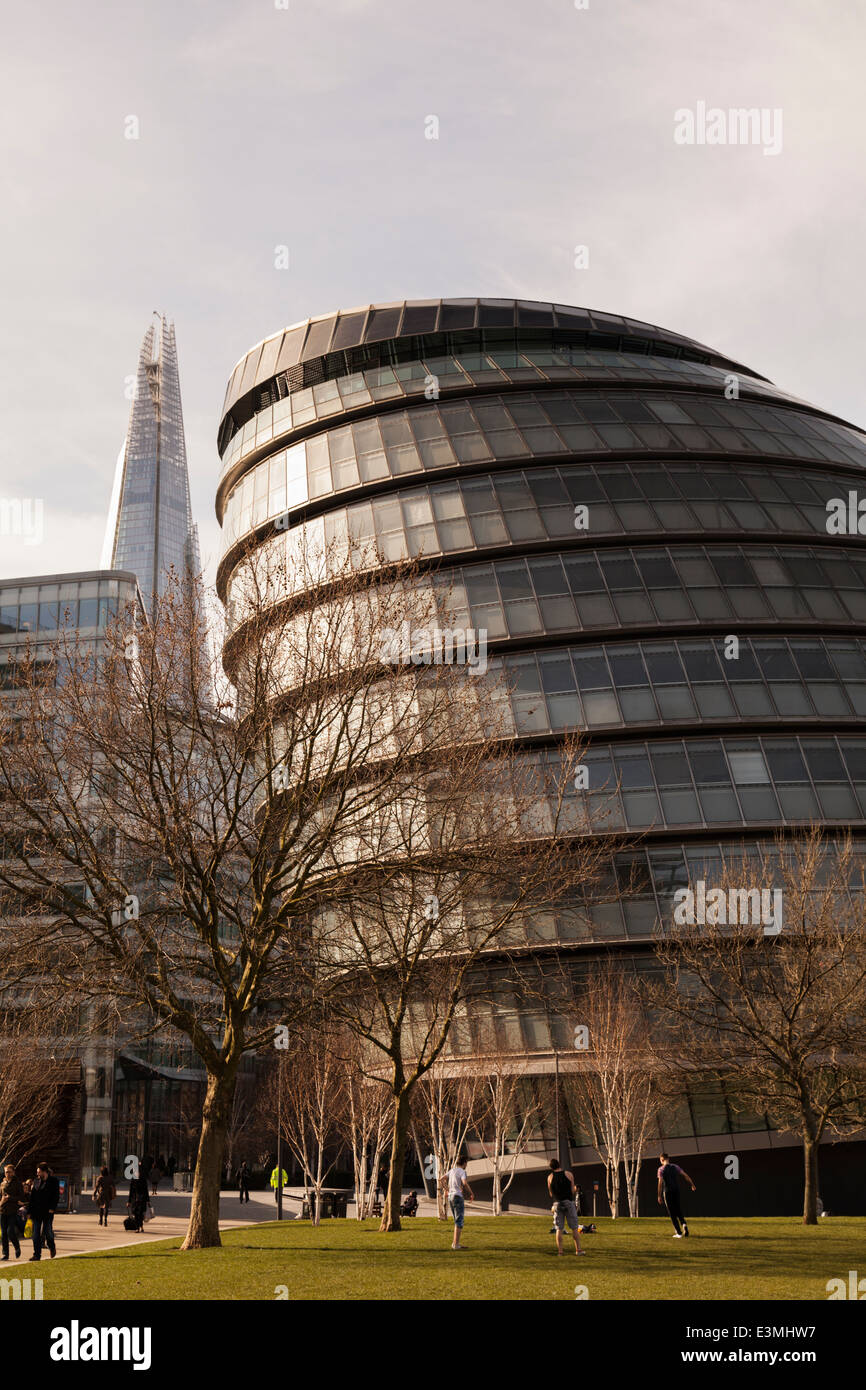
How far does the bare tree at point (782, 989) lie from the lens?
88.4ft

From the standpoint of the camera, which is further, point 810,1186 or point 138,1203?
point 138,1203

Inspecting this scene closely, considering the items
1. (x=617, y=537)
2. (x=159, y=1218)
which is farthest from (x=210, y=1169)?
(x=159, y=1218)

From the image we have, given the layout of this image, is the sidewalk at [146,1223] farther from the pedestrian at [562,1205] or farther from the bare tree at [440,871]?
the pedestrian at [562,1205]

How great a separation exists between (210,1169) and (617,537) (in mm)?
28140

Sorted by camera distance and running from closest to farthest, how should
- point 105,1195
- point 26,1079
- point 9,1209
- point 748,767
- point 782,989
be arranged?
point 9,1209 → point 782,989 → point 748,767 → point 105,1195 → point 26,1079

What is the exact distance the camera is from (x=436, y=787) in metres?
23.1

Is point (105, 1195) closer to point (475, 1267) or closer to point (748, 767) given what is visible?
point (748, 767)

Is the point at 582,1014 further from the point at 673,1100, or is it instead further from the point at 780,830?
the point at 780,830

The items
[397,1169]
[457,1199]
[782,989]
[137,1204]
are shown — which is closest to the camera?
[457,1199]

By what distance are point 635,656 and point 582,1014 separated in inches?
497

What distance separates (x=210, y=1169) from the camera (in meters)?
20.1

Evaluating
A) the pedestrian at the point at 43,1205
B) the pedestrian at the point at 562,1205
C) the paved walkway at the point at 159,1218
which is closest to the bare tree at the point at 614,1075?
the paved walkway at the point at 159,1218

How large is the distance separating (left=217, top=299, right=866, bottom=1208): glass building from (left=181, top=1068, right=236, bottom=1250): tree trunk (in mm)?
16921

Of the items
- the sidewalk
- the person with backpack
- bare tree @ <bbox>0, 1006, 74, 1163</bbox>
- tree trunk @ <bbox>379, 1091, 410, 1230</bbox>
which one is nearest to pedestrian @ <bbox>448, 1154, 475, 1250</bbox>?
tree trunk @ <bbox>379, 1091, 410, 1230</bbox>
